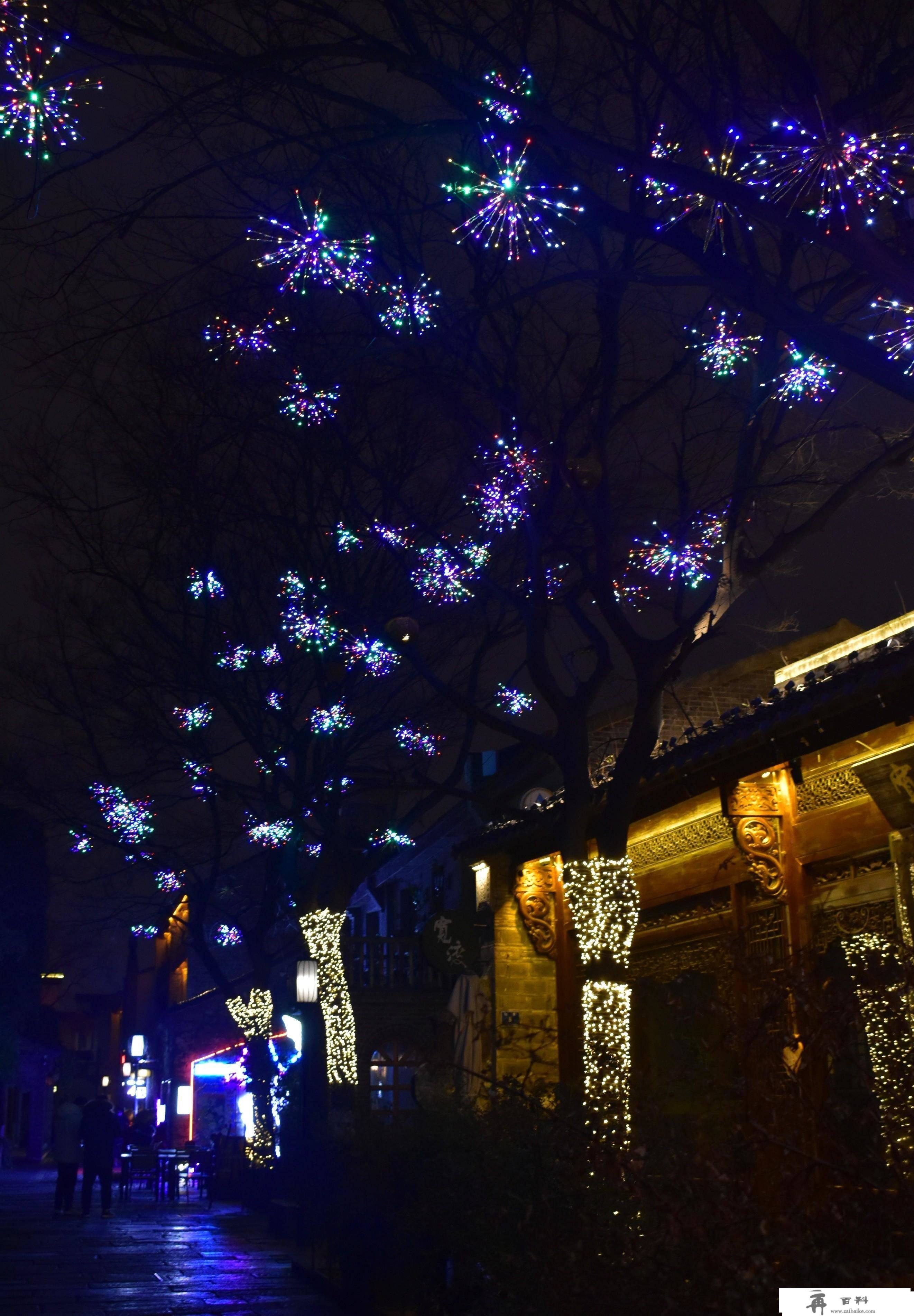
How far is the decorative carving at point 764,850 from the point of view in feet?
36.1

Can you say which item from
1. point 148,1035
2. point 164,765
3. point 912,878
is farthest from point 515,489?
point 148,1035

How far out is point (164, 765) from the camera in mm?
19953

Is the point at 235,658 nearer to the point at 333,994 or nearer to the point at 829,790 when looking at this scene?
the point at 333,994

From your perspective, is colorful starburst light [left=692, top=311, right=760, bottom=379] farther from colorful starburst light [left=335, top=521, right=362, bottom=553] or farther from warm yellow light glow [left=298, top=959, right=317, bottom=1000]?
warm yellow light glow [left=298, top=959, right=317, bottom=1000]

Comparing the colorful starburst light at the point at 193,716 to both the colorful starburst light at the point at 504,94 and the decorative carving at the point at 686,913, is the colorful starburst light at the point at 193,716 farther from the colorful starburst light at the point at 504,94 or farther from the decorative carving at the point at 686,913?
the colorful starburst light at the point at 504,94

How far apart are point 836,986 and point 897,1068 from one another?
37cm

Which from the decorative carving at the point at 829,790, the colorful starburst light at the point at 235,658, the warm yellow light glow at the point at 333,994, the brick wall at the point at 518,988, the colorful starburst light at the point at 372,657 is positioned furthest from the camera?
the warm yellow light glow at the point at 333,994

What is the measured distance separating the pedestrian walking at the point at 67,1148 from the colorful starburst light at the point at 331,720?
23.3 feet

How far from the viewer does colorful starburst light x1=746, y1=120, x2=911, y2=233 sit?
20.0ft

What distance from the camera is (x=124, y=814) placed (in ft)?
73.7

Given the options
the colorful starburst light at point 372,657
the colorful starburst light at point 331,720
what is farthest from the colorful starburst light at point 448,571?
the colorful starburst light at point 331,720

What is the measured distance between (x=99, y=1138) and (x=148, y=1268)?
641 cm

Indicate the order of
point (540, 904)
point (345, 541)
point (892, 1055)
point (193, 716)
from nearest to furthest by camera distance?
point (892, 1055) → point (345, 541) → point (540, 904) → point (193, 716)

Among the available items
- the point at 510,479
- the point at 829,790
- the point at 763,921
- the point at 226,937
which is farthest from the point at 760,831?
the point at 226,937
